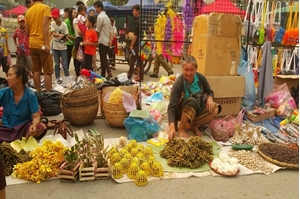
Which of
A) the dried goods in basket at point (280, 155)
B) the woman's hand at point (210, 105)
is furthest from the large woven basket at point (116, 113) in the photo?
the dried goods in basket at point (280, 155)

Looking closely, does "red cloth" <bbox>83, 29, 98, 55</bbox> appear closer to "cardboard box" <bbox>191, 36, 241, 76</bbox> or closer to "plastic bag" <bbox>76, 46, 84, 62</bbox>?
"plastic bag" <bbox>76, 46, 84, 62</bbox>

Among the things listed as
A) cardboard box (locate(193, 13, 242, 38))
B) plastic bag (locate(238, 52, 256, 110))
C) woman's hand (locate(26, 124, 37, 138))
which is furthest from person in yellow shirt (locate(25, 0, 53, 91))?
plastic bag (locate(238, 52, 256, 110))

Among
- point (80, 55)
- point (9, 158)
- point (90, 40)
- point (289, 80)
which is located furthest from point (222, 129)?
point (80, 55)

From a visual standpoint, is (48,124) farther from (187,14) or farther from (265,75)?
(187,14)

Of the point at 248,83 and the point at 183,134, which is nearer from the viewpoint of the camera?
the point at 183,134

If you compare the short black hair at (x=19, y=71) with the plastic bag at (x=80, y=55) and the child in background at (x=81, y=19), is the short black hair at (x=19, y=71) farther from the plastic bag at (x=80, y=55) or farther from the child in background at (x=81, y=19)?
the child in background at (x=81, y=19)

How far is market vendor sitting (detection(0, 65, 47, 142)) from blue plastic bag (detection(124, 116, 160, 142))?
1.16 metres

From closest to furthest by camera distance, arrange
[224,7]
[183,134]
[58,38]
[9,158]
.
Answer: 1. [9,158]
2. [183,134]
3. [224,7]
4. [58,38]

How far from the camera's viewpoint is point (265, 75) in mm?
5133

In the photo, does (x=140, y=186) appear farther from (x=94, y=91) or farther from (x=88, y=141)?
(x=94, y=91)

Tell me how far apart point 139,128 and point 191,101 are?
30.8 inches

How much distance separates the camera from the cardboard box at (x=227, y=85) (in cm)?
445

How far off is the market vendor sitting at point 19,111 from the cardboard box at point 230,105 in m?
2.74

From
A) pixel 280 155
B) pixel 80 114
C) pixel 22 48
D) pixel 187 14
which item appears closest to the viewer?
pixel 280 155
